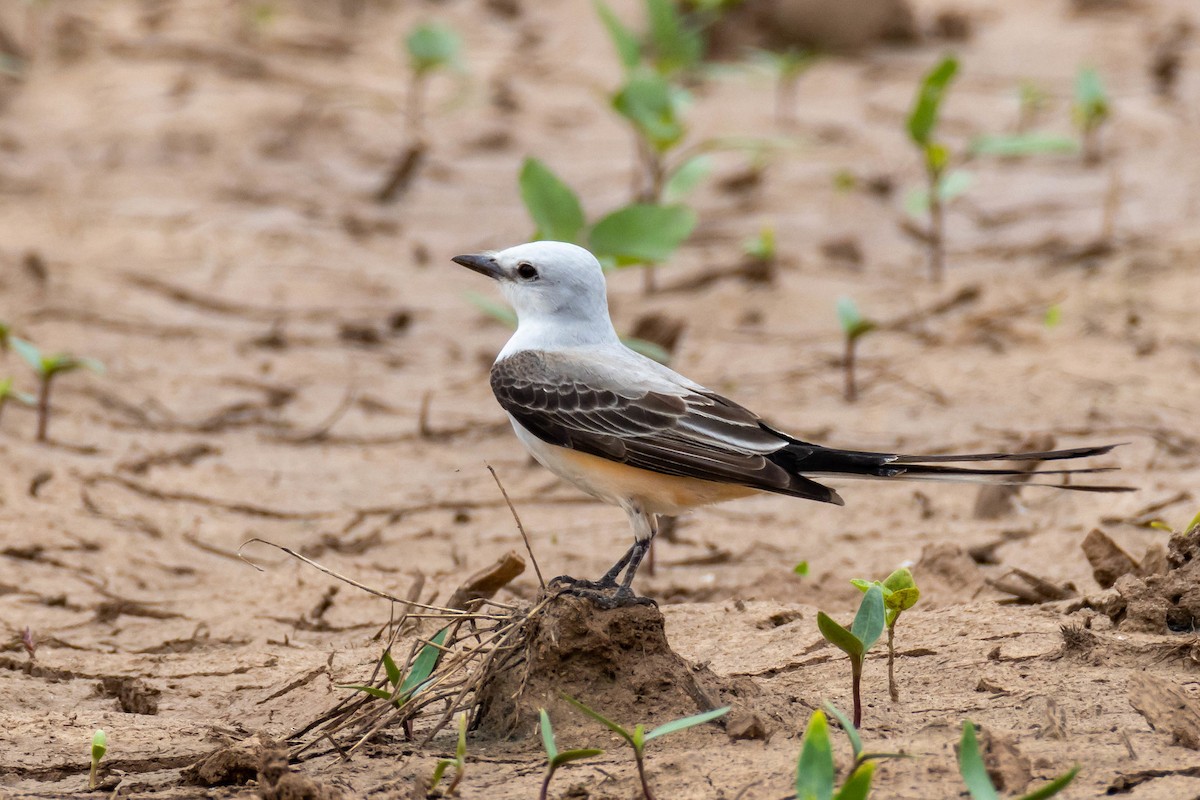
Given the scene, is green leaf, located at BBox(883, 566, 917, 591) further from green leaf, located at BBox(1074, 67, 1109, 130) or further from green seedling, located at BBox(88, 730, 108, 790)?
green leaf, located at BBox(1074, 67, 1109, 130)

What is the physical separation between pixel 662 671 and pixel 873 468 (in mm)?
869

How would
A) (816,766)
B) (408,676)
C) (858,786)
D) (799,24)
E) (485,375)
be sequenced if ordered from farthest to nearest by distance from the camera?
(799,24), (485,375), (408,676), (816,766), (858,786)

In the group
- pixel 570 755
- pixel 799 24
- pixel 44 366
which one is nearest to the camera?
pixel 570 755

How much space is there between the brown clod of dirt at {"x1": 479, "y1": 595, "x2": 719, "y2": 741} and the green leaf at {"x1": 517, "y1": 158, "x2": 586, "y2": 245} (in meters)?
3.03

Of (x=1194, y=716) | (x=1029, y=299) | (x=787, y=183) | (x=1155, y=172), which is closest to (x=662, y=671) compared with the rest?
(x=1194, y=716)

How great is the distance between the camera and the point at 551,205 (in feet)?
20.8

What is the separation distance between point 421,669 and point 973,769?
4.79 feet

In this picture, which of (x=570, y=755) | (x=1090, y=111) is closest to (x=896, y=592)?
(x=570, y=755)

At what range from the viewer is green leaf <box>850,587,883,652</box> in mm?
3287

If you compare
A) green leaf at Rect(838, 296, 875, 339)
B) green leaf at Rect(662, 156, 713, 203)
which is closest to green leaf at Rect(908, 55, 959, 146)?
green leaf at Rect(662, 156, 713, 203)

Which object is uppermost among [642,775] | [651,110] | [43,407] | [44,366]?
[651,110]

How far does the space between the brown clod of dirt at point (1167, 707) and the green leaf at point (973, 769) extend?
67 cm

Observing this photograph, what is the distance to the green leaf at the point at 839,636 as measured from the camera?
3129 mm

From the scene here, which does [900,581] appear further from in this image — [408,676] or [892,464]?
[408,676]
